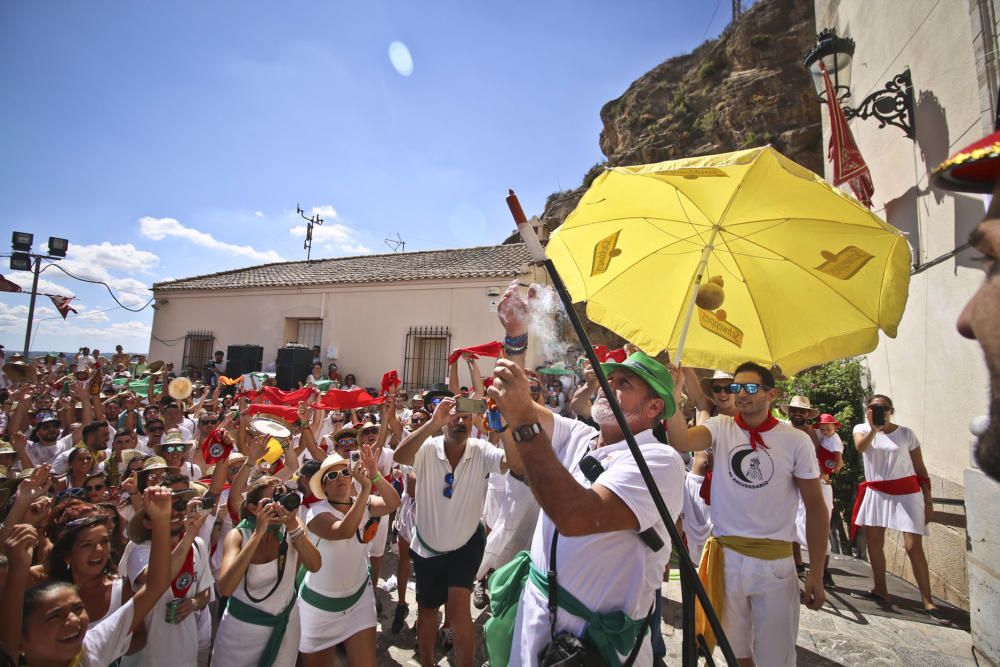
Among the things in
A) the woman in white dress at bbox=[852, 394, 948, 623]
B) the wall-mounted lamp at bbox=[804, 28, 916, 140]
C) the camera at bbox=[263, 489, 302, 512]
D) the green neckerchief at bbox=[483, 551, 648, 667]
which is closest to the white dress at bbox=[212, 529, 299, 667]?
the camera at bbox=[263, 489, 302, 512]

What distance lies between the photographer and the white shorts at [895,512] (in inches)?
189

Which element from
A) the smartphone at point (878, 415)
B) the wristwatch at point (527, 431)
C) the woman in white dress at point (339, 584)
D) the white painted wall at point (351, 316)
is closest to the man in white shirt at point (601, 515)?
the wristwatch at point (527, 431)

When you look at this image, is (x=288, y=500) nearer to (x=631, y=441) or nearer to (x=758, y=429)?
(x=631, y=441)

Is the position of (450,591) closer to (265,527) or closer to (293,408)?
(265,527)

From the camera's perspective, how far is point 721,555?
124 inches

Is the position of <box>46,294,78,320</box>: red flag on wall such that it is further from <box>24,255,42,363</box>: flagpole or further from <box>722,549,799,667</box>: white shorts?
<box>722,549,799,667</box>: white shorts

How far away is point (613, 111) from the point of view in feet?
87.9

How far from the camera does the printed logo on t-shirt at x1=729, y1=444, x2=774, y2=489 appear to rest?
10.2 feet

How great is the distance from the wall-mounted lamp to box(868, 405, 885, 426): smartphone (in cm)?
327

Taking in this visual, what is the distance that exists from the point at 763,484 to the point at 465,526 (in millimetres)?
2304

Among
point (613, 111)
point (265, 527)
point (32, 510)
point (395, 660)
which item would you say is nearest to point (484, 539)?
point (395, 660)

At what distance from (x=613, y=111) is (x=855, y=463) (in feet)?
79.3

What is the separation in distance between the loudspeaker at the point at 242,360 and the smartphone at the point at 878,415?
17173mm

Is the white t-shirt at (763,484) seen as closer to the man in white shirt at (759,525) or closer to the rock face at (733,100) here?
the man in white shirt at (759,525)
